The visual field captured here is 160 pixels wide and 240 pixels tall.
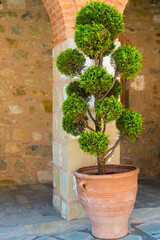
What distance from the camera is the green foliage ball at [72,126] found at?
2.62 meters

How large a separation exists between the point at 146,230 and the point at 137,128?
924 millimetres

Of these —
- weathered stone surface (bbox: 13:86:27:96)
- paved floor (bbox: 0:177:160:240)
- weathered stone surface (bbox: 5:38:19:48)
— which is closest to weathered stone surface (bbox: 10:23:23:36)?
weathered stone surface (bbox: 5:38:19:48)

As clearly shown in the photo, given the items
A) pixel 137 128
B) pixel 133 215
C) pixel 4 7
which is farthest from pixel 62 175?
pixel 4 7

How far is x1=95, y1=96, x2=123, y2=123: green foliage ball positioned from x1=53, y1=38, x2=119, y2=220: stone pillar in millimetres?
686

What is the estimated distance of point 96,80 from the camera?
247 centimetres

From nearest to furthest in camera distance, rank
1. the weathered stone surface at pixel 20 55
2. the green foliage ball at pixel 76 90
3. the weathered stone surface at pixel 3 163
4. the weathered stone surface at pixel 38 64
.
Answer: the green foliage ball at pixel 76 90 → the weathered stone surface at pixel 3 163 → the weathered stone surface at pixel 20 55 → the weathered stone surface at pixel 38 64

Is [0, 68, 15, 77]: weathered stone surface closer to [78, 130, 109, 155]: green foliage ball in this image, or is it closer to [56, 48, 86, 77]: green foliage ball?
[56, 48, 86, 77]: green foliage ball

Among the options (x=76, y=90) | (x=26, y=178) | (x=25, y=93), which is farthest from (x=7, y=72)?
(x=76, y=90)

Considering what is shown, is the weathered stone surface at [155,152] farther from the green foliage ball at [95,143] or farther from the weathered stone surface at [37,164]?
the green foliage ball at [95,143]

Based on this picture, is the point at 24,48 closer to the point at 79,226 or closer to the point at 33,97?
the point at 33,97

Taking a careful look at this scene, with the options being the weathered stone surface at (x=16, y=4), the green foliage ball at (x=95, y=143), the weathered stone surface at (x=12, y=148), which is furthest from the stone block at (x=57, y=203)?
the weathered stone surface at (x=16, y=4)

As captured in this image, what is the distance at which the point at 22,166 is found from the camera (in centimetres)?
488

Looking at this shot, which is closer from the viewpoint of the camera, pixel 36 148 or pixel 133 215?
pixel 133 215

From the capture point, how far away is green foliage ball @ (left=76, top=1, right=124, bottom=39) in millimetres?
2564
